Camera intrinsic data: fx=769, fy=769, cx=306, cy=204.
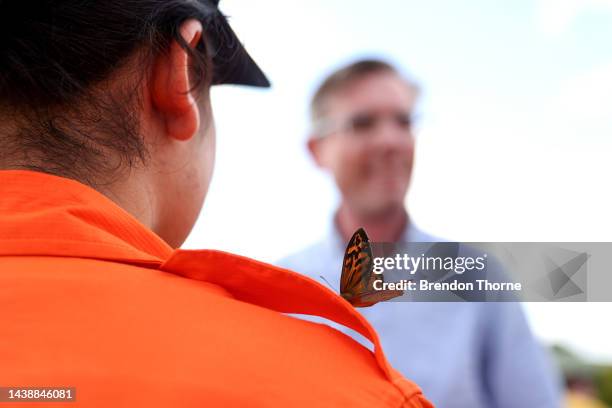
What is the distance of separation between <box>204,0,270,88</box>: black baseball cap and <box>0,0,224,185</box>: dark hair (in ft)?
0.77

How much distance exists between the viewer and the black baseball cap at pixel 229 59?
153cm

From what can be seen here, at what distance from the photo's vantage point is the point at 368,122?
13.8ft

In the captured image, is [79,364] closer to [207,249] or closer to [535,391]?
[207,249]

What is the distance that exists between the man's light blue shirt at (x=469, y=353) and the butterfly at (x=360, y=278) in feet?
5.90

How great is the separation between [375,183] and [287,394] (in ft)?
10.1

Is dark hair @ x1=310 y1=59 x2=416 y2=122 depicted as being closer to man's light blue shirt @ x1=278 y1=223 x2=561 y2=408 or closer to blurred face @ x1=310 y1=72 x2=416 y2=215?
blurred face @ x1=310 y1=72 x2=416 y2=215

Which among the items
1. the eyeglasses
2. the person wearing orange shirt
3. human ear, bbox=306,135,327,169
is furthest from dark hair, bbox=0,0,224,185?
human ear, bbox=306,135,327,169

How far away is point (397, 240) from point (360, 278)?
250 cm

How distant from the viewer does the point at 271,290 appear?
3.69 ft

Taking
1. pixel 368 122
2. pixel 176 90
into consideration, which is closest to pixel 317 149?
pixel 368 122

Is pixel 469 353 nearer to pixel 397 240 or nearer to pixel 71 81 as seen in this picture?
pixel 397 240

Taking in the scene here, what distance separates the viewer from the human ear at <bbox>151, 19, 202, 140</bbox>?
1311 millimetres

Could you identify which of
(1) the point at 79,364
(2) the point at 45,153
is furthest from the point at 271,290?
(2) the point at 45,153

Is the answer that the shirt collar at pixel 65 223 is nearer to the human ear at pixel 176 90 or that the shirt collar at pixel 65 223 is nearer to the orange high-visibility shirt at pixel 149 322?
the orange high-visibility shirt at pixel 149 322
